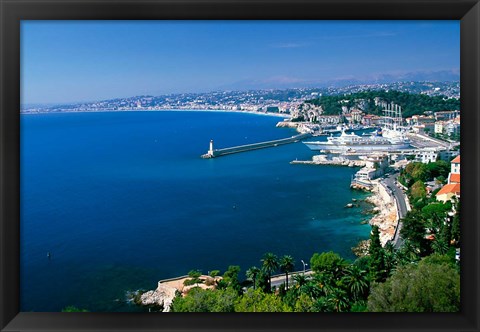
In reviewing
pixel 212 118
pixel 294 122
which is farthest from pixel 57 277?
pixel 294 122

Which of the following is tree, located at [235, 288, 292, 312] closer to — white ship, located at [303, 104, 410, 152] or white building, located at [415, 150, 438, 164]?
white building, located at [415, 150, 438, 164]

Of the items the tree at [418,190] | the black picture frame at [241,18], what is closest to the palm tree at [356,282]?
the black picture frame at [241,18]

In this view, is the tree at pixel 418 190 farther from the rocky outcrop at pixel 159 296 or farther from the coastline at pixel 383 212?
the rocky outcrop at pixel 159 296

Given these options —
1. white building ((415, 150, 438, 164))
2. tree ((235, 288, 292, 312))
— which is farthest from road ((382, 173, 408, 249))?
tree ((235, 288, 292, 312))

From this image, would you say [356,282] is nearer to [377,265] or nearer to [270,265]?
[377,265]

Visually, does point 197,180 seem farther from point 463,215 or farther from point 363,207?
point 463,215
